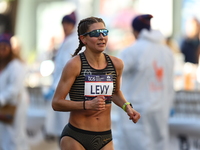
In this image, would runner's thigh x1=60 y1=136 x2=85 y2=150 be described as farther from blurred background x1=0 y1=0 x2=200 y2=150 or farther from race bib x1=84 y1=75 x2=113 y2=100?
blurred background x1=0 y1=0 x2=200 y2=150

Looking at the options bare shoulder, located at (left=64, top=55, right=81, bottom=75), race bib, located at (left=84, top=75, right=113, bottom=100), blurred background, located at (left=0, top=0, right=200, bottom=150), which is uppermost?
bare shoulder, located at (left=64, top=55, right=81, bottom=75)

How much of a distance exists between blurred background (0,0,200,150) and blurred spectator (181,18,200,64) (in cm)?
5

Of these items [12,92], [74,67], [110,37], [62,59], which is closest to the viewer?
[74,67]

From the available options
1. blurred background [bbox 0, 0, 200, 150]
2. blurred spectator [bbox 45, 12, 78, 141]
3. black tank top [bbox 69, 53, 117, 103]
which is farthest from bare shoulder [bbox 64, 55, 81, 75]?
blurred background [bbox 0, 0, 200, 150]

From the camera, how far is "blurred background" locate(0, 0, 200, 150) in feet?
26.7

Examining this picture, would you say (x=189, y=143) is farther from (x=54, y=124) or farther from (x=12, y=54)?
(x=12, y=54)

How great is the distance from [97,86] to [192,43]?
6.20m

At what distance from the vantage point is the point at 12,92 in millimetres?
7859

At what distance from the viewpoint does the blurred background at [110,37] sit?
26.7 ft

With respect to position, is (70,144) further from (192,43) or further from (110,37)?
(110,37)

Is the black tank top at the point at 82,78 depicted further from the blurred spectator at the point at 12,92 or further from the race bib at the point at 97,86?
the blurred spectator at the point at 12,92

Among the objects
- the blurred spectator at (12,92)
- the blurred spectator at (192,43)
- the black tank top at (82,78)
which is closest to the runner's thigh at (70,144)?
the black tank top at (82,78)

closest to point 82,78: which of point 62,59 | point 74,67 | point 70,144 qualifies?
point 74,67

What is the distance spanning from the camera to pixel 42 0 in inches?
813
